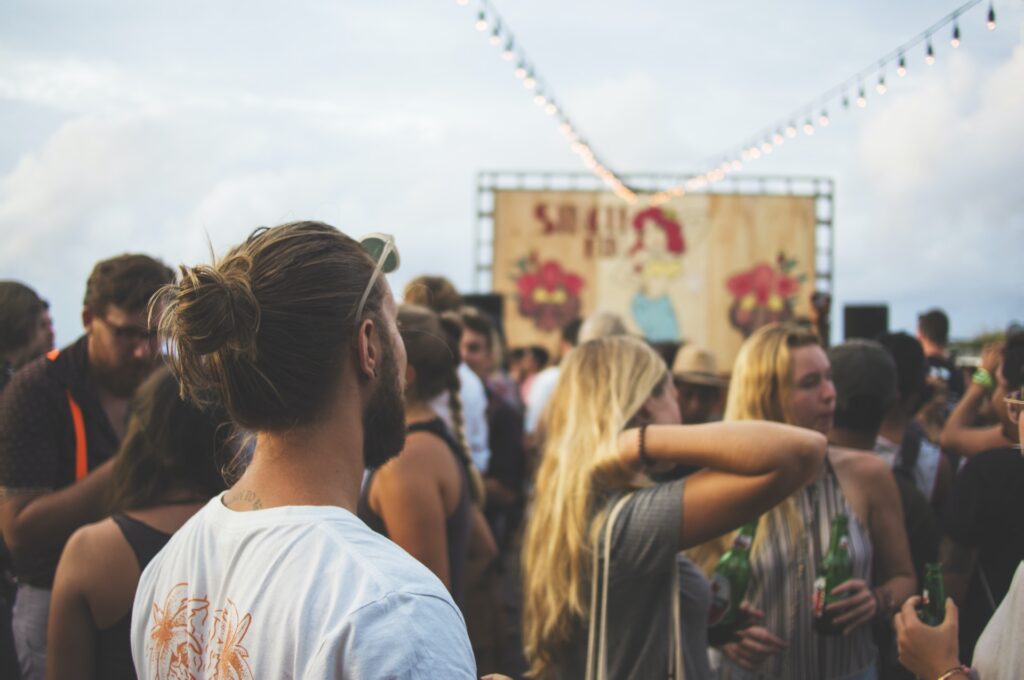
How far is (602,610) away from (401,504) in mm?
613

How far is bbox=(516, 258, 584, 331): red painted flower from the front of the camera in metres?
17.8

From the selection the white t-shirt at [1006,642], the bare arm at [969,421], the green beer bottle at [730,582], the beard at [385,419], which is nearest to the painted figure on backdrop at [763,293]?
the bare arm at [969,421]

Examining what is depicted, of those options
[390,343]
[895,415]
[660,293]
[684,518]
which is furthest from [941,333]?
[660,293]

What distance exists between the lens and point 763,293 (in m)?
17.9

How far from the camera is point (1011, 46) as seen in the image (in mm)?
2154

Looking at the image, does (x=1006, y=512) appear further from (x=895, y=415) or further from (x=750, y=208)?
(x=750, y=208)

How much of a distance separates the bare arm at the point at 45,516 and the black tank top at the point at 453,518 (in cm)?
78

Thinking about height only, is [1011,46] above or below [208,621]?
above

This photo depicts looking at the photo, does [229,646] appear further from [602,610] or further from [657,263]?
[657,263]

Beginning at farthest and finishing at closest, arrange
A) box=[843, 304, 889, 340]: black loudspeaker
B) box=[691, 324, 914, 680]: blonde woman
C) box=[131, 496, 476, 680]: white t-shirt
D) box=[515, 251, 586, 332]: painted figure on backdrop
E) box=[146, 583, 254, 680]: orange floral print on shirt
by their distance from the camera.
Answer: box=[515, 251, 586, 332]: painted figure on backdrop, box=[843, 304, 889, 340]: black loudspeaker, box=[691, 324, 914, 680]: blonde woman, box=[146, 583, 254, 680]: orange floral print on shirt, box=[131, 496, 476, 680]: white t-shirt

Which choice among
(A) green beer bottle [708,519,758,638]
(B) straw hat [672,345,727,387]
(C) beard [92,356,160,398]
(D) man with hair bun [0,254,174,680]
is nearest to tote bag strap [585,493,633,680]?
(A) green beer bottle [708,519,758,638]

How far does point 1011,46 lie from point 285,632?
226 centimetres

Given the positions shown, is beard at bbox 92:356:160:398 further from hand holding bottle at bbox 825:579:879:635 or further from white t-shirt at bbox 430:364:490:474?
hand holding bottle at bbox 825:579:879:635

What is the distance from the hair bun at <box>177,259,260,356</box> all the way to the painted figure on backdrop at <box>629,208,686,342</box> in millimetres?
16953
